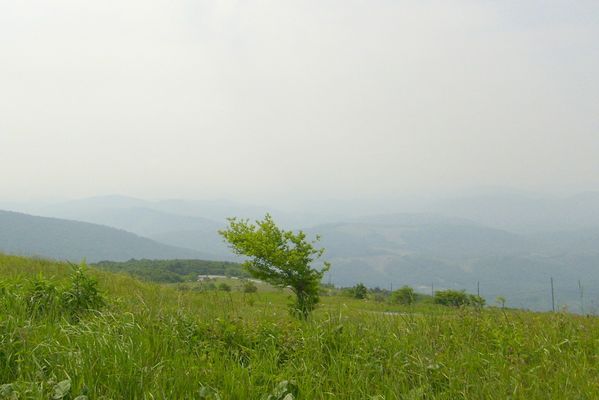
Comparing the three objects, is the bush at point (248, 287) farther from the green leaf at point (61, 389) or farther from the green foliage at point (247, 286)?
the green leaf at point (61, 389)

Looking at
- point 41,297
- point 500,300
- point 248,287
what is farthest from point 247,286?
point 500,300

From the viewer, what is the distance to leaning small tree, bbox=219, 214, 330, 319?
2106 centimetres

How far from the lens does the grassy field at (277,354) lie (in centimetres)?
482

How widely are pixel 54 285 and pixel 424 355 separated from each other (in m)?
6.72

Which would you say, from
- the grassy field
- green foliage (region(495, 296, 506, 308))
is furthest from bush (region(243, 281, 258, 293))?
green foliage (region(495, 296, 506, 308))

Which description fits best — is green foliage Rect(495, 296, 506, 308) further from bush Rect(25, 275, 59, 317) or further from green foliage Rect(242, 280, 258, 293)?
bush Rect(25, 275, 59, 317)

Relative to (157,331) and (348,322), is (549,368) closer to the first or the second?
(348,322)

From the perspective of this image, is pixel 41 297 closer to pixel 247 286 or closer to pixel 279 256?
pixel 247 286

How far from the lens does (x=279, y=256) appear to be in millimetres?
20922

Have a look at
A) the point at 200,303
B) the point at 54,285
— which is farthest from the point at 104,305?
the point at 200,303

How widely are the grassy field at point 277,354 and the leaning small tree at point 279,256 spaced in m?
12.8

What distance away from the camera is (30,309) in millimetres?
7387

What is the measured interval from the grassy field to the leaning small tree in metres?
12.8

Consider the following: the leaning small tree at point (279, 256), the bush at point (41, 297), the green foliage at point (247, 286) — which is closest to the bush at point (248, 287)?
the green foliage at point (247, 286)
